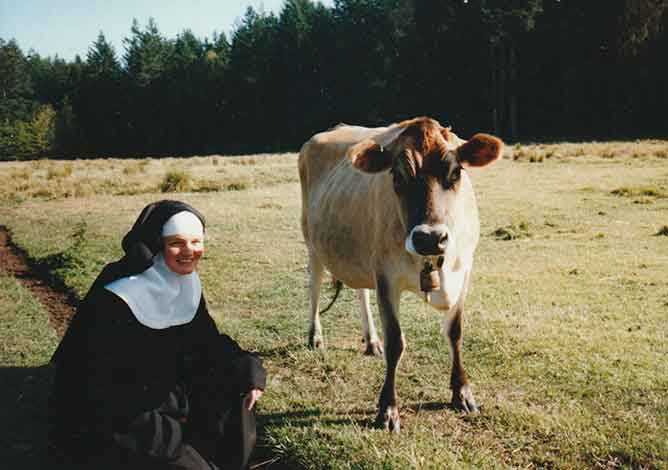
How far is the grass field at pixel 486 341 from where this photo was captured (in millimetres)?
3877

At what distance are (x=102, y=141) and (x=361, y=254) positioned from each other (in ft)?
226

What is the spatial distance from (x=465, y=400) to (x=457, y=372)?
0.22 metres

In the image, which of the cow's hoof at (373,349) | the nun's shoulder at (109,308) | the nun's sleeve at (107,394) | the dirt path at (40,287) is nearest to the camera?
the nun's sleeve at (107,394)

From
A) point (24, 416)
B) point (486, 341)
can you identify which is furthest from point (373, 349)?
point (24, 416)

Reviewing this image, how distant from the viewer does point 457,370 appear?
4.50 m

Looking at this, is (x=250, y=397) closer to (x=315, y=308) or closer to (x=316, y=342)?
(x=316, y=342)

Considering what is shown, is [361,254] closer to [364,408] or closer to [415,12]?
[364,408]

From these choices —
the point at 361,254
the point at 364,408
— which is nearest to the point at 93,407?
the point at 364,408

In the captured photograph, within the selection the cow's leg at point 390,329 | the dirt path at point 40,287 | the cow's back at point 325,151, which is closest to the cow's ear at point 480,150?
the cow's leg at point 390,329

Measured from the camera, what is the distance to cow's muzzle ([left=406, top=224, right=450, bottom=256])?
352cm

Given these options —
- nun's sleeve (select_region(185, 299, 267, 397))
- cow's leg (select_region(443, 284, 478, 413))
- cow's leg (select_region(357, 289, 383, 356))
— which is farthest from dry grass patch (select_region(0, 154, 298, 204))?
nun's sleeve (select_region(185, 299, 267, 397))

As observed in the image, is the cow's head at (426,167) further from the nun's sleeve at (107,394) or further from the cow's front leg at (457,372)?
the nun's sleeve at (107,394)

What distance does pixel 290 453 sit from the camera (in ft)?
Answer: 13.0

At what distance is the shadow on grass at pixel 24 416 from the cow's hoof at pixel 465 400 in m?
3.06
